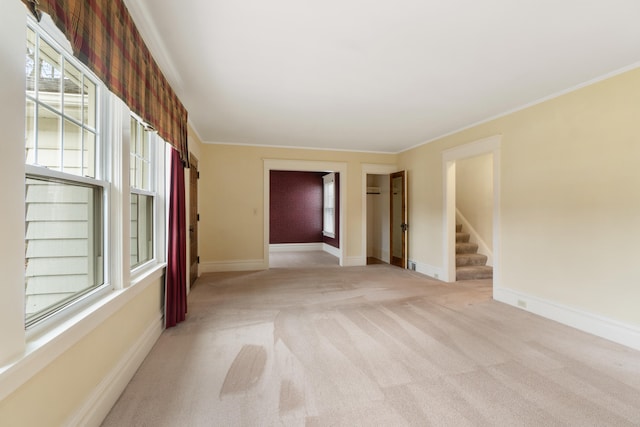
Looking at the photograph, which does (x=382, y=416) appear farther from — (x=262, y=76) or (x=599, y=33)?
(x=599, y=33)

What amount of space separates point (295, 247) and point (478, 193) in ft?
16.8

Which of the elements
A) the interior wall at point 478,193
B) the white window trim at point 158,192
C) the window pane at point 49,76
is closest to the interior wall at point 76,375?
the white window trim at point 158,192

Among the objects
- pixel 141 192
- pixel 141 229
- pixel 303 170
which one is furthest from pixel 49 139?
pixel 303 170

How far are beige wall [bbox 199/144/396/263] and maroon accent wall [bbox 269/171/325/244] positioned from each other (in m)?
2.87

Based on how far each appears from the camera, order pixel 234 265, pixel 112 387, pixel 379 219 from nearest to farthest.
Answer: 1. pixel 112 387
2. pixel 234 265
3. pixel 379 219

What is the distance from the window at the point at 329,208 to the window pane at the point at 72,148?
20.8 feet

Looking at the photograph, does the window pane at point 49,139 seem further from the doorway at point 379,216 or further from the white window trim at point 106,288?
the doorway at point 379,216

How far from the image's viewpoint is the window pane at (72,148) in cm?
153

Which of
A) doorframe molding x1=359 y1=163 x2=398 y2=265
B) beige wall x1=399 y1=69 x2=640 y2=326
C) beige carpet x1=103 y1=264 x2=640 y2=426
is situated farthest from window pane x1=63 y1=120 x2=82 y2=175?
doorframe molding x1=359 y1=163 x2=398 y2=265

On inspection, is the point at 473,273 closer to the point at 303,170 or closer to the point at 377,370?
the point at 377,370

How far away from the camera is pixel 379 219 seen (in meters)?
7.03

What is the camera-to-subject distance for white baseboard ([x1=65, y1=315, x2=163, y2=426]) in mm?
1439

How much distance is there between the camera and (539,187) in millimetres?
3232

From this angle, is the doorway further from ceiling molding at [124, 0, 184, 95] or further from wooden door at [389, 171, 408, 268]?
ceiling molding at [124, 0, 184, 95]
